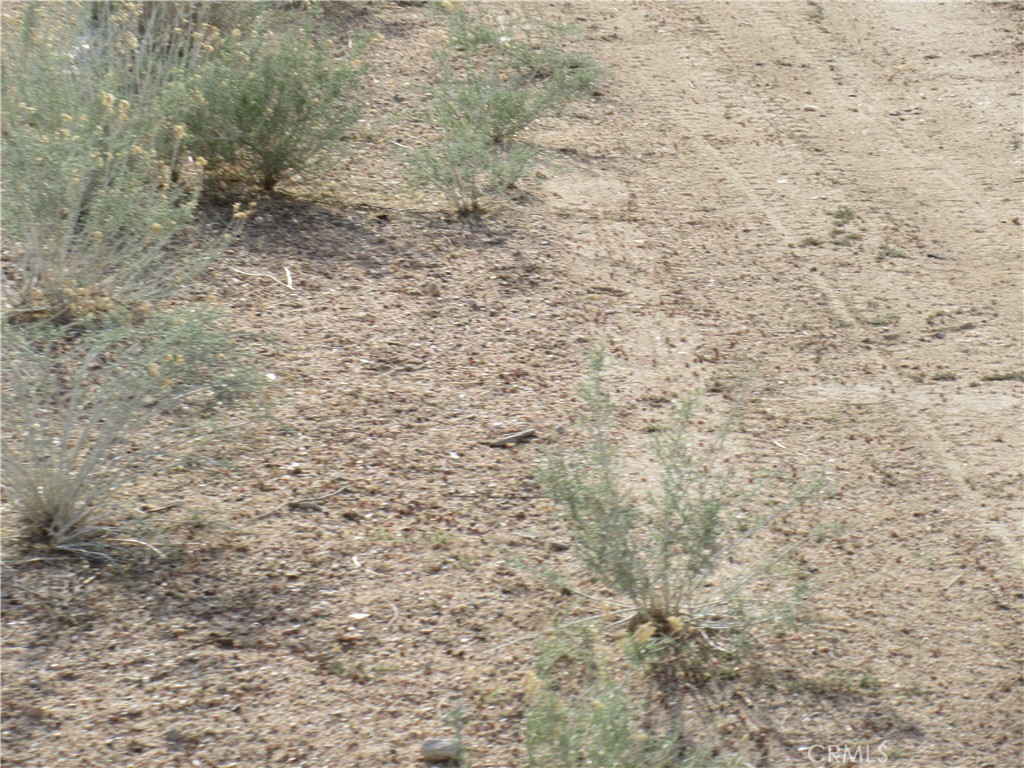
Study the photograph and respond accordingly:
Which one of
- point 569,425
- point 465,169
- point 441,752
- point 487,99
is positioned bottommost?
point 441,752

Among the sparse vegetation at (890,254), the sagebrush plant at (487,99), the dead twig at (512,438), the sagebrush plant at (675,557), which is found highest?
the sagebrush plant at (487,99)

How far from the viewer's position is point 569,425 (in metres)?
4.28

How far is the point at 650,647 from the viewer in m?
2.95

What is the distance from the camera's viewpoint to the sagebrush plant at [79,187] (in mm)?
4039

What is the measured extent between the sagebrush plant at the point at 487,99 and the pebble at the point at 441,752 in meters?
3.36

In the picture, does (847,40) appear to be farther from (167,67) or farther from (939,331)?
(167,67)

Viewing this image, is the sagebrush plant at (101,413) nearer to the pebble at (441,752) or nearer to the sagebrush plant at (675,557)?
the pebble at (441,752)

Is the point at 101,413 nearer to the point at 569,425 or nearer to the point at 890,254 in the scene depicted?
the point at 569,425

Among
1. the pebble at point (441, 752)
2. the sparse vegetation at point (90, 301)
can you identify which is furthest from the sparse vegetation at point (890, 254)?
the pebble at point (441, 752)

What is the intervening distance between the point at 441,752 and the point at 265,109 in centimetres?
352

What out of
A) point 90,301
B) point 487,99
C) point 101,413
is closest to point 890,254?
point 487,99

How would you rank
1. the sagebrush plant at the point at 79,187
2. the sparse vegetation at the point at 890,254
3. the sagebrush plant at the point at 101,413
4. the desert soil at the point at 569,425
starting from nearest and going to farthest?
the desert soil at the point at 569,425
the sagebrush plant at the point at 101,413
the sagebrush plant at the point at 79,187
the sparse vegetation at the point at 890,254

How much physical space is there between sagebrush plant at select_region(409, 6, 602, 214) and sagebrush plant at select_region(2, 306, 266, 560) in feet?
6.66

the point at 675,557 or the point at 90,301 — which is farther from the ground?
the point at 90,301
